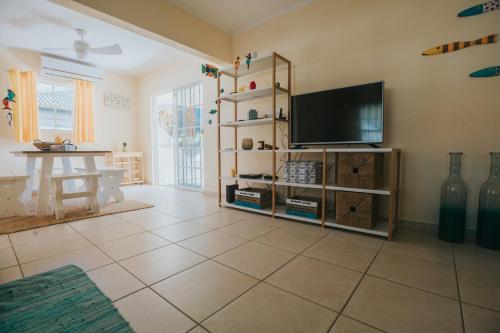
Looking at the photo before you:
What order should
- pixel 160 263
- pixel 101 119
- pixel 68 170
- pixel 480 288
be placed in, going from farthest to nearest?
pixel 101 119, pixel 68 170, pixel 160 263, pixel 480 288

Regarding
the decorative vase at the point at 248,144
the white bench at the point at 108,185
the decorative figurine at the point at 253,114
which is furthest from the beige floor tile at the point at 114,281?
the white bench at the point at 108,185

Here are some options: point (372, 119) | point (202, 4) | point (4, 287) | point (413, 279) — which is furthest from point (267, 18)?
point (4, 287)

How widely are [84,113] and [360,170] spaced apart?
5.20 m

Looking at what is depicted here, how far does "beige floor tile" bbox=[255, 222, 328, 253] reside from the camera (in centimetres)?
175

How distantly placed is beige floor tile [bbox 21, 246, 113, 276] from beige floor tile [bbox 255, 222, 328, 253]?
112 cm

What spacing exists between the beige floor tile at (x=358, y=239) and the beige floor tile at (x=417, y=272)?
182 millimetres

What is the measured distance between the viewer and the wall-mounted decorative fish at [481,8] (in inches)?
67.4

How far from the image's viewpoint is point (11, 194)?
2.54 meters

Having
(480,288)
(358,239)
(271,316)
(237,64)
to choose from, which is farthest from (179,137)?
(480,288)

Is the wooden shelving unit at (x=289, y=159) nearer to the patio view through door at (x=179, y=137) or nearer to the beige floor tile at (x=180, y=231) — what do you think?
the beige floor tile at (x=180, y=231)

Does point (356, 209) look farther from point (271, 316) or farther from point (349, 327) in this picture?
point (271, 316)

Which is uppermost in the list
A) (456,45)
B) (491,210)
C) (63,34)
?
(63,34)

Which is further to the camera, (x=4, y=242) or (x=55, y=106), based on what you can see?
(x=55, y=106)

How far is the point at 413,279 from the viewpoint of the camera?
127 centimetres
